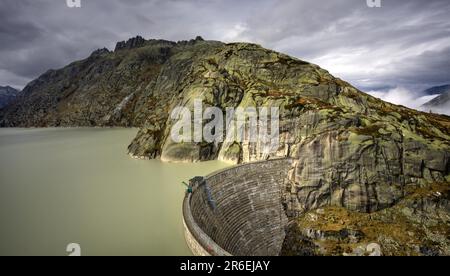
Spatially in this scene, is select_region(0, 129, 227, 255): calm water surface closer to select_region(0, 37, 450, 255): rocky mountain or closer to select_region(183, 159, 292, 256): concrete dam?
select_region(183, 159, 292, 256): concrete dam

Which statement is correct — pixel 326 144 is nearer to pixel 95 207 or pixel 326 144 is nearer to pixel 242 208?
pixel 242 208

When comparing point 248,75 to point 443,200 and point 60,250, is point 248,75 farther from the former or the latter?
point 60,250

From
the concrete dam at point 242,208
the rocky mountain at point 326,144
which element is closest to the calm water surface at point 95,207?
the concrete dam at point 242,208

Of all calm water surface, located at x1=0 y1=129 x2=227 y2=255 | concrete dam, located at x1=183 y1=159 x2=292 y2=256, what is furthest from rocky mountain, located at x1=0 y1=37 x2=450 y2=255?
calm water surface, located at x1=0 y1=129 x2=227 y2=255

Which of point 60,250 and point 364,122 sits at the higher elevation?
point 364,122

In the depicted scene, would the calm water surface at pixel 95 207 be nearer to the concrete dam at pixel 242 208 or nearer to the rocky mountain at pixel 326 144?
the concrete dam at pixel 242 208
